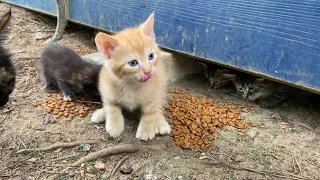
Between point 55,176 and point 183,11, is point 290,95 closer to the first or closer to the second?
point 183,11

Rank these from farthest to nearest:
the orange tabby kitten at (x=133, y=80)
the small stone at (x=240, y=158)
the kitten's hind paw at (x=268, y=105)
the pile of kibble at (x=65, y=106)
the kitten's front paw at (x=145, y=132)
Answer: the kitten's hind paw at (x=268, y=105) → the pile of kibble at (x=65, y=106) → the kitten's front paw at (x=145, y=132) → the small stone at (x=240, y=158) → the orange tabby kitten at (x=133, y=80)

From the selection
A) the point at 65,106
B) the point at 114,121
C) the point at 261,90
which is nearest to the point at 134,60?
the point at 114,121

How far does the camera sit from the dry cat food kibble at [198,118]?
2.31 meters

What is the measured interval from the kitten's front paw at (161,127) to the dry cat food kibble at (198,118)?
57mm

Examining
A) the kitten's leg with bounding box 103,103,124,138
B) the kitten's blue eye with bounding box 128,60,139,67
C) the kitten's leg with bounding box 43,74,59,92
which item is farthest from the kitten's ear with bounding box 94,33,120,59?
the kitten's leg with bounding box 43,74,59,92

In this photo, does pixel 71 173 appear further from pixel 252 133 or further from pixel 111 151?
pixel 252 133

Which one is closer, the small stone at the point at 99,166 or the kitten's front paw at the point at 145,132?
the small stone at the point at 99,166

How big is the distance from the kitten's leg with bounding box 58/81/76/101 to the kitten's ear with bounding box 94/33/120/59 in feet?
2.38

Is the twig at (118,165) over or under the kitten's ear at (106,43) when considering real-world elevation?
under

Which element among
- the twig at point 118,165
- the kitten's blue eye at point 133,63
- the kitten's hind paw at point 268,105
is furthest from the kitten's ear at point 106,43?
the kitten's hind paw at point 268,105

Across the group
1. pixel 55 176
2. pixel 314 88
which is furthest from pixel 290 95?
pixel 55 176

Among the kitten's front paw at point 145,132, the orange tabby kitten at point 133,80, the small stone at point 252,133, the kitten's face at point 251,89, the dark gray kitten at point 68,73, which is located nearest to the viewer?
the orange tabby kitten at point 133,80

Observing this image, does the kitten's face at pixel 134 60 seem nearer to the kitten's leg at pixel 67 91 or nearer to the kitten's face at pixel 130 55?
the kitten's face at pixel 130 55

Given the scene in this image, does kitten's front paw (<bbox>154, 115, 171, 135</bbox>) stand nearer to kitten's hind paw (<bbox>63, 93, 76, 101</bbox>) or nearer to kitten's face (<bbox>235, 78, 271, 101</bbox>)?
kitten's hind paw (<bbox>63, 93, 76, 101</bbox>)
